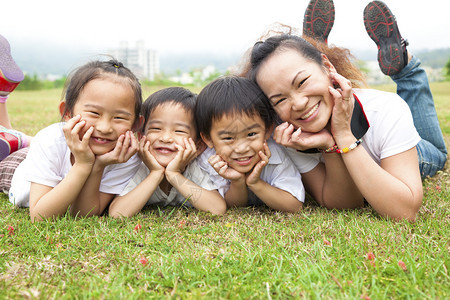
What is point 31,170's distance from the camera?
117 inches

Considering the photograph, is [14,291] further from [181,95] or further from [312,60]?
[312,60]

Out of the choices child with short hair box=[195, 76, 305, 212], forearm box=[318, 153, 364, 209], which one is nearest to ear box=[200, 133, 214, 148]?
child with short hair box=[195, 76, 305, 212]

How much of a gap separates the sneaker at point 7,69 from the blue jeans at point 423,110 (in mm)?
4051

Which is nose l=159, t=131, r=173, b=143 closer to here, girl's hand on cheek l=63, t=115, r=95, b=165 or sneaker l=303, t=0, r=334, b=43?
girl's hand on cheek l=63, t=115, r=95, b=165

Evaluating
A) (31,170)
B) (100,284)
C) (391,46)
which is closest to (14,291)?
(100,284)

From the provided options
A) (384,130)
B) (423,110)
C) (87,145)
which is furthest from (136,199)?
(423,110)

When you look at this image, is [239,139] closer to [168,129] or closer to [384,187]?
[168,129]

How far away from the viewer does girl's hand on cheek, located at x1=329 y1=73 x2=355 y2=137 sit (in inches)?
108

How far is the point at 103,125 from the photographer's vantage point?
9.27 ft

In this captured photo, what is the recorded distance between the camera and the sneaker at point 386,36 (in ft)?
13.1

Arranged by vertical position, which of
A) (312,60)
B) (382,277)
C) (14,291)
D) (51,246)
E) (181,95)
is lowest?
(51,246)

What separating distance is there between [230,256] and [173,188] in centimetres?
126

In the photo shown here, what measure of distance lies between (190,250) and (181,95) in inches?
54.8

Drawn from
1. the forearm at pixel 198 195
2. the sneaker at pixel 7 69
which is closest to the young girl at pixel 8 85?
the sneaker at pixel 7 69
